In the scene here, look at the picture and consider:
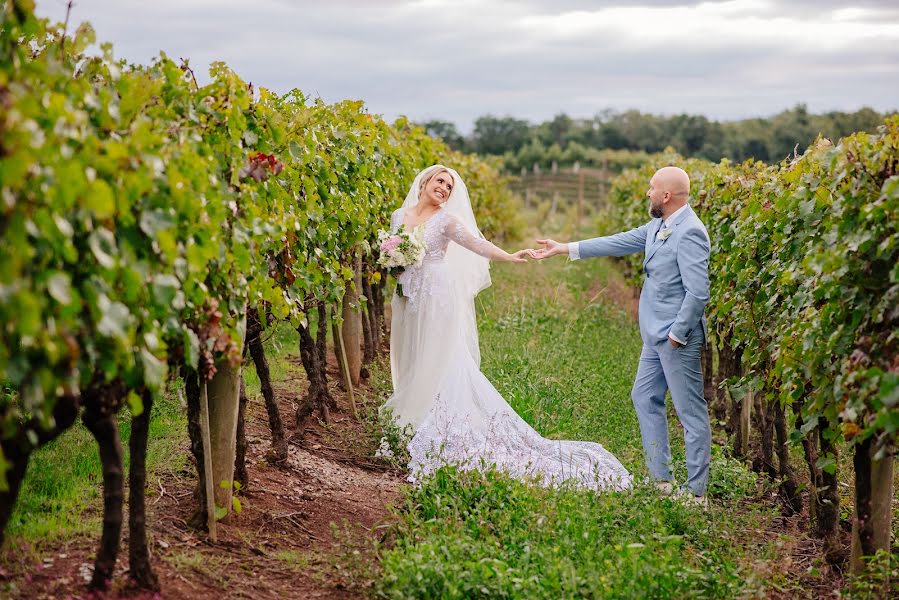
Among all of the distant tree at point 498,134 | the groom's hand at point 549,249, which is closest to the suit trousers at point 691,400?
the groom's hand at point 549,249

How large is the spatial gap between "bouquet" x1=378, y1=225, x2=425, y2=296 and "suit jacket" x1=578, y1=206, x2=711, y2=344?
1915 mm

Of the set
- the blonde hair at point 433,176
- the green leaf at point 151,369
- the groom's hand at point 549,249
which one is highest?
the blonde hair at point 433,176

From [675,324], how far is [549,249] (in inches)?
66.5

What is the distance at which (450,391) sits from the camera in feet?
24.4

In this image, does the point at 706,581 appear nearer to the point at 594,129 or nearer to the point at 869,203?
the point at 869,203

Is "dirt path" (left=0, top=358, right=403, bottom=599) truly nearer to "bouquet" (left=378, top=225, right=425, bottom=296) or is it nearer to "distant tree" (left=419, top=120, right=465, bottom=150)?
"bouquet" (left=378, top=225, right=425, bottom=296)

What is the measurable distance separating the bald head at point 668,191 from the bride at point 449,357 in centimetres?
144

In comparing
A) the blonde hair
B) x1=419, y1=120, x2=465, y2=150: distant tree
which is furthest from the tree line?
the blonde hair

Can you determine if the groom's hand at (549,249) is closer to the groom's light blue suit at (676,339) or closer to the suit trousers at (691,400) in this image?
the groom's light blue suit at (676,339)

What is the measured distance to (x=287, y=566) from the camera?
4832mm

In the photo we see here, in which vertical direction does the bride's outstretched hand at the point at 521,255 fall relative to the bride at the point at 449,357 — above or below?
above

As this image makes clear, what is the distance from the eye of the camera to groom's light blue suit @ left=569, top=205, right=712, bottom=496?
6254mm

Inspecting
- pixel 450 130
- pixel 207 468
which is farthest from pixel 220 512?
pixel 450 130

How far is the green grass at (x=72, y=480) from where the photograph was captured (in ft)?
15.2
